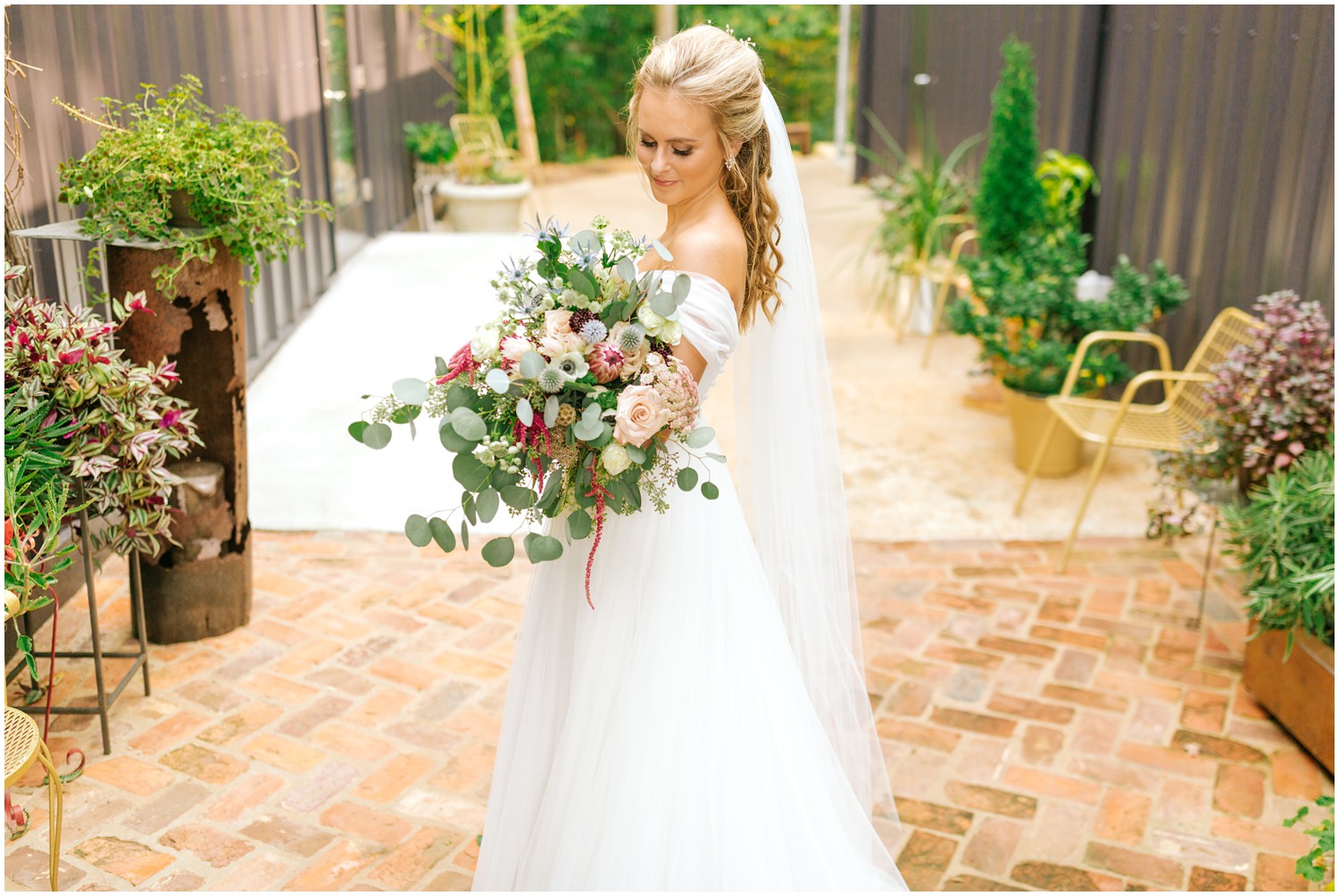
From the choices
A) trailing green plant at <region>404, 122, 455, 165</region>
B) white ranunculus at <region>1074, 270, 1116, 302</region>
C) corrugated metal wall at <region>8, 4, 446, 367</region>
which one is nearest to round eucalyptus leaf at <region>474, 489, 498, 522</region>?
corrugated metal wall at <region>8, 4, 446, 367</region>

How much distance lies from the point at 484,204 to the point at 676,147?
861 cm

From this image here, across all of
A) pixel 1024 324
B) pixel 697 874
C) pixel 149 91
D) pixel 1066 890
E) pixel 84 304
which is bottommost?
pixel 1066 890

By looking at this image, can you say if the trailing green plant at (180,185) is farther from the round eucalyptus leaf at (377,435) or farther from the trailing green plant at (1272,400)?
the trailing green plant at (1272,400)

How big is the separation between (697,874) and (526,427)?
0.94m

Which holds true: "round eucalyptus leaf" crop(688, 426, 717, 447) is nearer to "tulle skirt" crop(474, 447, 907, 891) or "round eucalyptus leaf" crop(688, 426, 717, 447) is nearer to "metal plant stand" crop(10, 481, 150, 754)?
"tulle skirt" crop(474, 447, 907, 891)

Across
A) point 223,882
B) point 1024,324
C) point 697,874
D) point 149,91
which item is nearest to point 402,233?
point 1024,324

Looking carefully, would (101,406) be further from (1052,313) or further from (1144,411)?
(1052,313)

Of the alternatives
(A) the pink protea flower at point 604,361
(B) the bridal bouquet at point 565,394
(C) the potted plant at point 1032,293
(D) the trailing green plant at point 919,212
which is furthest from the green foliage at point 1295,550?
(D) the trailing green plant at point 919,212

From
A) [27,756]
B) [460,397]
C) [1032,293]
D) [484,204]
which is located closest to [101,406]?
[27,756]

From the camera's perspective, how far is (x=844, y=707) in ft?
9.41

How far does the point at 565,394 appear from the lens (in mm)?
2043

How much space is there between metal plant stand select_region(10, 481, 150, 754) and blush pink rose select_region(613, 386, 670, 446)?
5.83ft

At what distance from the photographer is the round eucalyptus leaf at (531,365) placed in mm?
1956

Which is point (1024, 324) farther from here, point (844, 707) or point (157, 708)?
point (157, 708)
